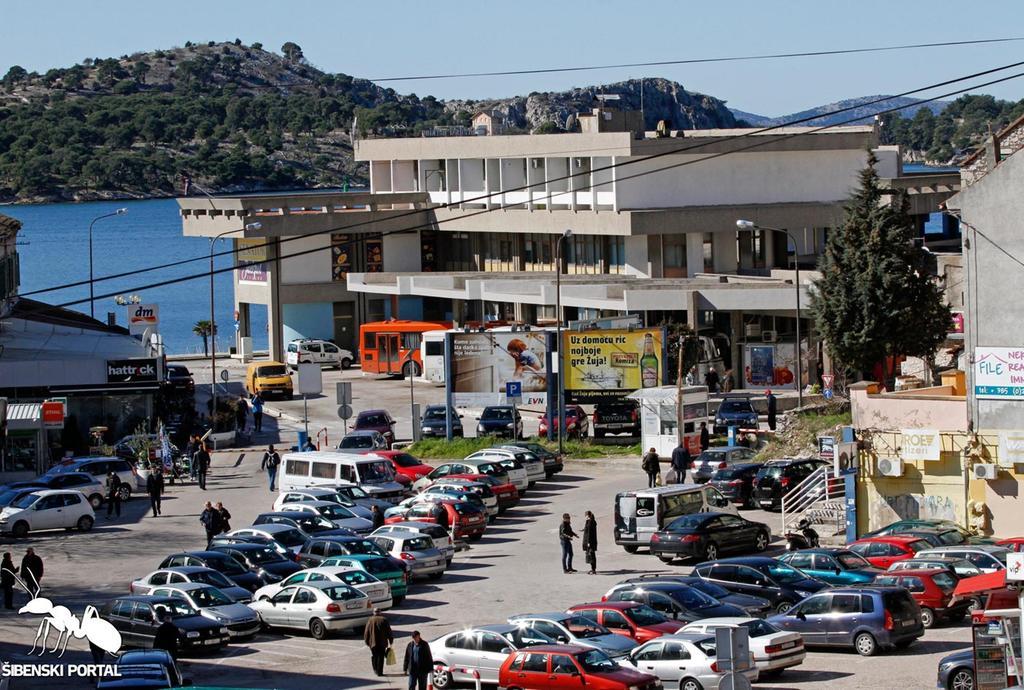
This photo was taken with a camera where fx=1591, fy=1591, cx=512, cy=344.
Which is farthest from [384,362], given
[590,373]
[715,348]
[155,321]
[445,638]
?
[445,638]

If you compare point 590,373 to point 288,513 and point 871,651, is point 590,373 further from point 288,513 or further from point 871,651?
point 871,651

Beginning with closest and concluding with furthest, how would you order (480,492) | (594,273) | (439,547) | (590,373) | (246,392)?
(439,547) < (480,492) < (590,373) < (246,392) < (594,273)

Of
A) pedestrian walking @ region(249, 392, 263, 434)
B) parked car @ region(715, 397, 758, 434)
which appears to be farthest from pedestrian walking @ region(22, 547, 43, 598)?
pedestrian walking @ region(249, 392, 263, 434)

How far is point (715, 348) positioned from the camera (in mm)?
61656

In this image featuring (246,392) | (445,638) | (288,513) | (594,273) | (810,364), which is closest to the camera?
(445,638)

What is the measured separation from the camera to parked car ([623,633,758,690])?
74.4 ft

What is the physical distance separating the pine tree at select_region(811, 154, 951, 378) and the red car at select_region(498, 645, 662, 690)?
3079 cm

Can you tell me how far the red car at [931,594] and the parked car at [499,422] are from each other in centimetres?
2498

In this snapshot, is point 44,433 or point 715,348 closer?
point 44,433

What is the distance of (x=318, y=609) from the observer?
91.9ft

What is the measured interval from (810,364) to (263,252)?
29976 millimetres

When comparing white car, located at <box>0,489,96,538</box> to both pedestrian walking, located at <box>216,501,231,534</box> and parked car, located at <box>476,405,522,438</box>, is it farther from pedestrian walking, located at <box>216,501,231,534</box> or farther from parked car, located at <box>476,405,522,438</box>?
parked car, located at <box>476,405,522,438</box>

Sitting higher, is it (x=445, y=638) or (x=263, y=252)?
(x=263, y=252)

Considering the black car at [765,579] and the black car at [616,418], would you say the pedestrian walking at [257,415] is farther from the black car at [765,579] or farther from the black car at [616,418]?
the black car at [765,579]
